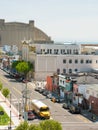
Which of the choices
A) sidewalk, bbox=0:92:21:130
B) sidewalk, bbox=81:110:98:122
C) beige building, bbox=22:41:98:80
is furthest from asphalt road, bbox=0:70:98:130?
beige building, bbox=22:41:98:80

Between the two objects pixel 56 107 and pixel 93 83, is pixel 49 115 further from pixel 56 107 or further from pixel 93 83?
pixel 93 83

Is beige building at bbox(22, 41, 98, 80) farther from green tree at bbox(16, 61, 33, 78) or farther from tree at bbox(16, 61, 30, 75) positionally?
tree at bbox(16, 61, 30, 75)

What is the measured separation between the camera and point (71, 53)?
127 meters

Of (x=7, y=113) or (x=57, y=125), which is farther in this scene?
(x=7, y=113)

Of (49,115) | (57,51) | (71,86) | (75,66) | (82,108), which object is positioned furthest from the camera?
(57,51)

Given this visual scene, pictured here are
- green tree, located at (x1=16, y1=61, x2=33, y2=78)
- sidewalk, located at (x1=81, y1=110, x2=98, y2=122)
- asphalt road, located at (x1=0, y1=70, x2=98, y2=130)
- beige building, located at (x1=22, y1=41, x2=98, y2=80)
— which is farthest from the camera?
green tree, located at (x1=16, y1=61, x2=33, y2=78)

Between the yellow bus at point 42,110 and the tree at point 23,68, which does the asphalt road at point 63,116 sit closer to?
the yellow bus at point 42,110

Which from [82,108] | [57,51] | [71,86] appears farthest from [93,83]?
[57,51]

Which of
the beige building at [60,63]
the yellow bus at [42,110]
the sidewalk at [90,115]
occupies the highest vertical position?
the beige building at [60,63]

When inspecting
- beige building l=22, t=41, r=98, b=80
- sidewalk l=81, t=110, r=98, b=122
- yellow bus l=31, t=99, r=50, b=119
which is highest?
beige building l=22, t=41, r=98, b=80

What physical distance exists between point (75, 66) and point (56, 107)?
148 feet

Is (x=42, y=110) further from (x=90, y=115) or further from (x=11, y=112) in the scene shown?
(x=90, y=115)

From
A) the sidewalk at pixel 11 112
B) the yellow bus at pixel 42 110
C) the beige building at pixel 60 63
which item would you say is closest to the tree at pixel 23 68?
the beige building at pixel 60 63

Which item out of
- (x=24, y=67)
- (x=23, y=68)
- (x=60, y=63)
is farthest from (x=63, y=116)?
(x=23, y=68)
